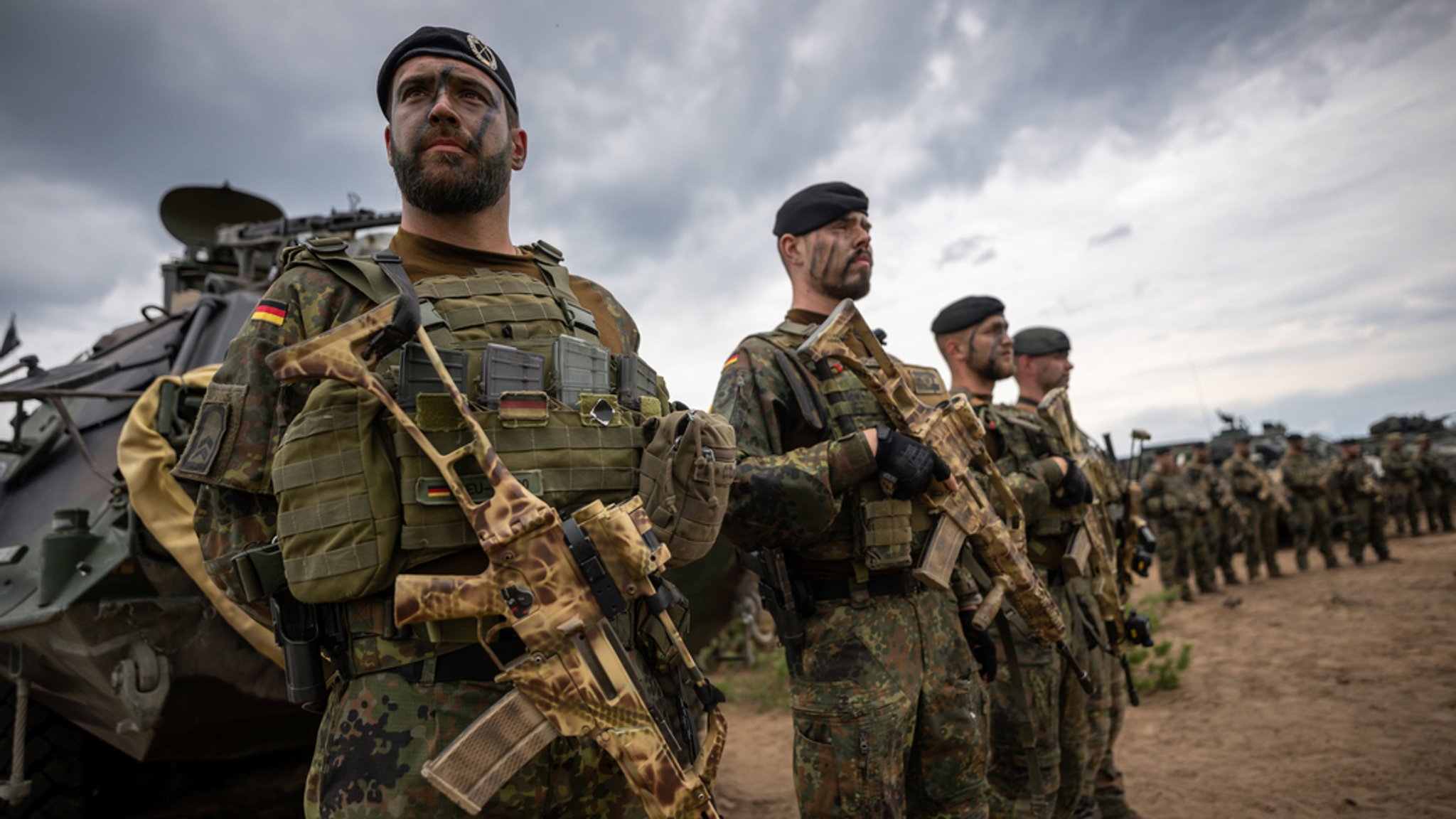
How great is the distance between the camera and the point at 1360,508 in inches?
530

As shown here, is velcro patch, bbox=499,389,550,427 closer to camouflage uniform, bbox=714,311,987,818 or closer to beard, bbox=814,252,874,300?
camouflage uniform, bbox=714,311,987,818

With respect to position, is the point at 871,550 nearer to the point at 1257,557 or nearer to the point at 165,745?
the point at 165,745

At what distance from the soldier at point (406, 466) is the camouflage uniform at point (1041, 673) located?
252 centimetres

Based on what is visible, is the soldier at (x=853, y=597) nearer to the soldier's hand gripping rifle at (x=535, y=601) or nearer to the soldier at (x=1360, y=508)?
the soldier's hand gripping rifle at (x=535, y=601)

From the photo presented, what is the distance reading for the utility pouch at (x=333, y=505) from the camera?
1.37 metres

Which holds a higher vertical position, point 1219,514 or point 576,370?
point 576,370

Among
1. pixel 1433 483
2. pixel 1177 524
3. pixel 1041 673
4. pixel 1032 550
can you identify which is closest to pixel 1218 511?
pixel 1177 524

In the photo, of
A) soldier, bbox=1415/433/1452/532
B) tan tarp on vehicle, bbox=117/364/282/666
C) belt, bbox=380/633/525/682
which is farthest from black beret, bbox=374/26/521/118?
soldier, bbox=1415/433/1452/532

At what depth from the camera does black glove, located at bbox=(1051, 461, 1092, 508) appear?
3.87 meters

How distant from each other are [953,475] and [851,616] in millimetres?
643

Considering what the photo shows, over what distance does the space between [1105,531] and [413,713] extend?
4.63 metres

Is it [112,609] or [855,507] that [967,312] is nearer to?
[855,507]

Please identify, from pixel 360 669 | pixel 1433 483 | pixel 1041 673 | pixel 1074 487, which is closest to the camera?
pixel 360 669

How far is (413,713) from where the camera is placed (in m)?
1.41
